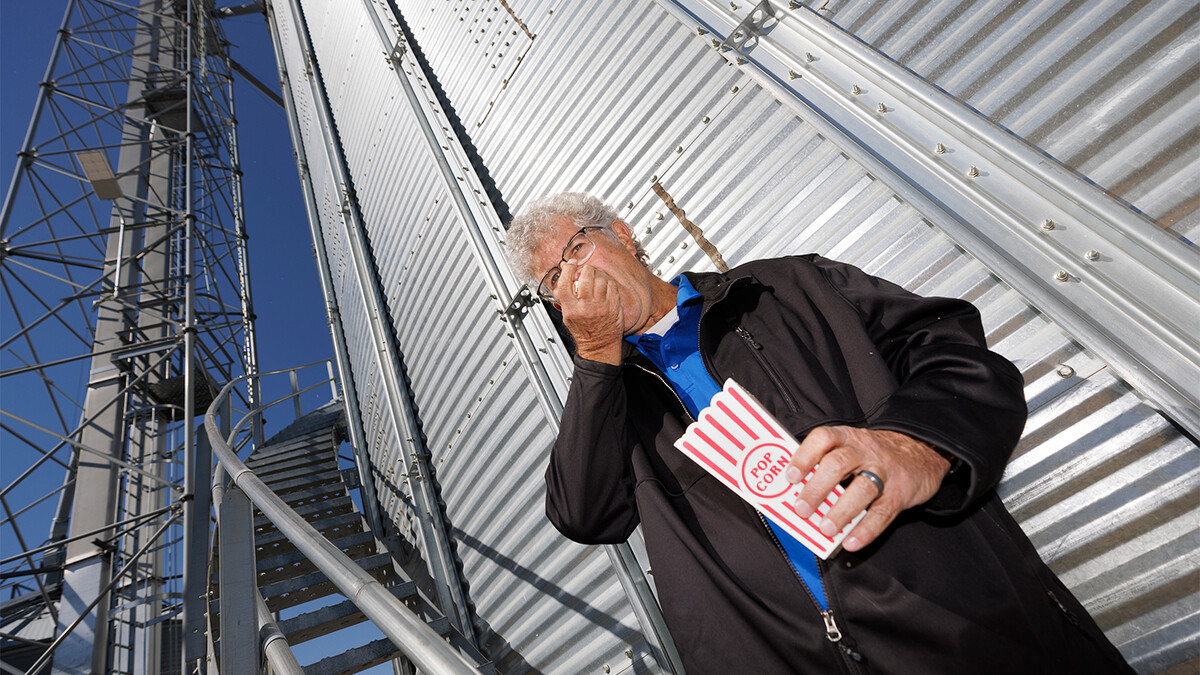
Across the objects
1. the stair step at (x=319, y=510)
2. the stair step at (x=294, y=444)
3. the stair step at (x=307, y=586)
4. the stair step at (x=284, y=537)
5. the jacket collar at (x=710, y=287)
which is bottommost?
the jacket collar at (x=710, y=287)

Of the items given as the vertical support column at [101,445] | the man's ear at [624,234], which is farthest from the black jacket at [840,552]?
the vertical support column at [101,445]

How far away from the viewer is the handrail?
1110 mm

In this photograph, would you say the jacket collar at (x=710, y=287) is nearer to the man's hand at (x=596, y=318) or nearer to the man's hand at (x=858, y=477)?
the man's hand at (x=596, y=318)

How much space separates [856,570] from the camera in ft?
4.22

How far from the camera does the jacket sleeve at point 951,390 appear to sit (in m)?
1.17

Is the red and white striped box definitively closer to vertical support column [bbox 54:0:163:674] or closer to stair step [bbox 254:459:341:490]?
stair step [bbox 254:459:341:490]

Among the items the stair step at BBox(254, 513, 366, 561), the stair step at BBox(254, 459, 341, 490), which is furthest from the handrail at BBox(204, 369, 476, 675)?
the stair step at BBox(254, 459, 341, 490)

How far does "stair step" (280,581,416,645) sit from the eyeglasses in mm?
3145

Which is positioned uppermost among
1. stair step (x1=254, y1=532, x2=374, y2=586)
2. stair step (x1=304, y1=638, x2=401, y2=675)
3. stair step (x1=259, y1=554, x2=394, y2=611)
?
stair step (x1=254, y1=532, x2=374, y2=586)

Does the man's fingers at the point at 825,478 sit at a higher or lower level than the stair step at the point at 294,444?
lower

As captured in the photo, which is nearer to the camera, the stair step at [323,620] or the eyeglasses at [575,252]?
the eyeglasses at [575,252]

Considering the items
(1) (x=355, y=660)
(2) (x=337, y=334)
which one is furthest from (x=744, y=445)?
(2) (x=337, y=334)

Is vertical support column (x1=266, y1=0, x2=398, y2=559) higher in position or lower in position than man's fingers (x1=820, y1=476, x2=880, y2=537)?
higher

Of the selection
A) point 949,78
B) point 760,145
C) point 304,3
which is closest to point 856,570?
point 949,78
